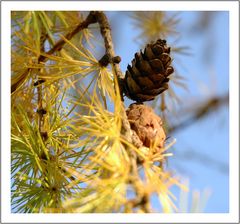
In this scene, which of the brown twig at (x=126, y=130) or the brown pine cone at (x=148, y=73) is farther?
the brown pine cone at (x=148, y=73)

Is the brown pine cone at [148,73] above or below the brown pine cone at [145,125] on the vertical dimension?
above

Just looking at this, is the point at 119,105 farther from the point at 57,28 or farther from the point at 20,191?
the point at 57,28

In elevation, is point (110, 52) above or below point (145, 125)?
above

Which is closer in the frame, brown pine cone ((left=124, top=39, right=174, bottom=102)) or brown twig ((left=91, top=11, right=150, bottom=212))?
brown twig ((left=91, top=11, right=150, bottom=212))

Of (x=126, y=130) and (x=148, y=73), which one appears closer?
(x=126, y=130)

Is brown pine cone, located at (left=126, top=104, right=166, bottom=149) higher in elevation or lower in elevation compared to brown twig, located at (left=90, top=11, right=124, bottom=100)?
lower

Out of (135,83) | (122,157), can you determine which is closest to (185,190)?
(122,157)
